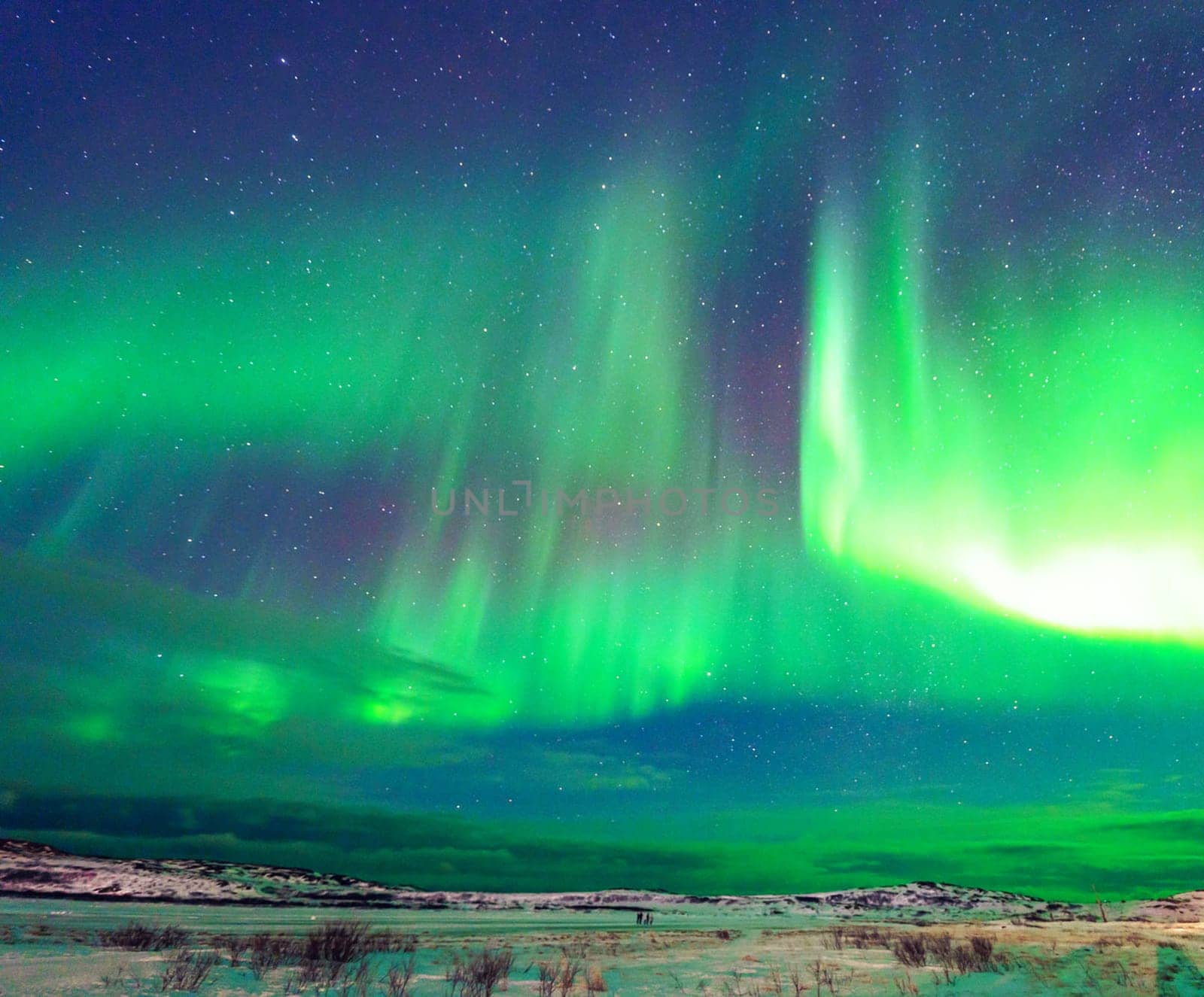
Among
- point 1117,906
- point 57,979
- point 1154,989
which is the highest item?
Answer: point 1117,906

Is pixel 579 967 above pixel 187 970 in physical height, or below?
above

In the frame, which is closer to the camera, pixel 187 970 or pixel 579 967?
pixel 187 970

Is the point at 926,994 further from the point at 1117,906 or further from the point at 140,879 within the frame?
the point at 140,879

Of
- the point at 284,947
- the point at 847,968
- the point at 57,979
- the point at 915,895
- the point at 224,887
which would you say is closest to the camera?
the point at 57,979

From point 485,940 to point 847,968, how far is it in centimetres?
1808

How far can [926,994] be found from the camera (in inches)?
562

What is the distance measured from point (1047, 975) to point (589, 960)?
11603 millimetres

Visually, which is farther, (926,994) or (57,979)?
(926,994)

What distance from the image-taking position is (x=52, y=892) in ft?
456

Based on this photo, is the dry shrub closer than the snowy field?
Yes

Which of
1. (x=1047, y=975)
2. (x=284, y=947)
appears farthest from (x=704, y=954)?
→ (x=284, y=947)

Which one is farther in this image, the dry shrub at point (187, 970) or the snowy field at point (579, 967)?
the snowy field at point (579, 967)

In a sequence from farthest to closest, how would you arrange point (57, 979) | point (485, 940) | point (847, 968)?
point (485, 940) → point (847, 968) → point (57, 979)

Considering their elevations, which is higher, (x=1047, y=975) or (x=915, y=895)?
(x=915, y=895)
